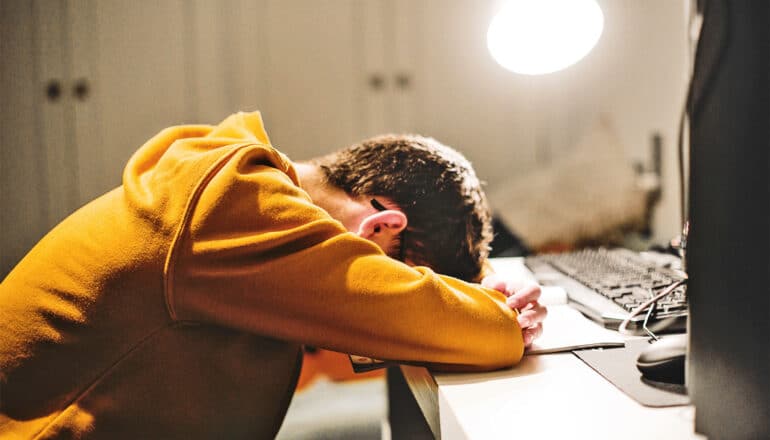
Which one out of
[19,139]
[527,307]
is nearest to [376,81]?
[19,139]

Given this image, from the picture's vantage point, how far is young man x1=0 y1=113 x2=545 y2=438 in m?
0.58

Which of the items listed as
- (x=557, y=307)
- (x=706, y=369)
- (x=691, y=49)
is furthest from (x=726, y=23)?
(x=557, y=307)

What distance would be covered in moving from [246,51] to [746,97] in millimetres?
2180

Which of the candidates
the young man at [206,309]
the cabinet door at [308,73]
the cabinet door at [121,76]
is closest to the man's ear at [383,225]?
the young man at [206,309]

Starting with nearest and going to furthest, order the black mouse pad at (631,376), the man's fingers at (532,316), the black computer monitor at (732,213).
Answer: the black computer monitor at (732,213)
the black mouse pad at (631,376)
the man's fingers at (532,316)

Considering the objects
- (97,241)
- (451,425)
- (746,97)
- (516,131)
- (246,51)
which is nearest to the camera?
(746,97)

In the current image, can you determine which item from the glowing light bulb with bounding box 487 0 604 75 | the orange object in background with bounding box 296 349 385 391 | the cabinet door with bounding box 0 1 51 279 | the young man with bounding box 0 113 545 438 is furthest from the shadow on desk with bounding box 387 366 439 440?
the cabinet door with bounding box 0 1 51 279

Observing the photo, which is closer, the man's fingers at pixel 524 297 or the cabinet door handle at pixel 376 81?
the man's fingers at pixel 524 297

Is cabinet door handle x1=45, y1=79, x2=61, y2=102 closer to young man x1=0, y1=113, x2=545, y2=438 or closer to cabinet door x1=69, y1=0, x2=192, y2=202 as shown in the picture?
cabinet door x1=69, y1=0, x2=192, y2=202

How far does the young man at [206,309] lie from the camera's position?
58 centimetres

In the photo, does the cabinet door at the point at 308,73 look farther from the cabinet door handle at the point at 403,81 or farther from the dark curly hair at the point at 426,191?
the dark curly hair at the point at 426,191

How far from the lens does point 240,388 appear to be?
68cm

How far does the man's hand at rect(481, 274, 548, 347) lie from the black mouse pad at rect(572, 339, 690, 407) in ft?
0.18

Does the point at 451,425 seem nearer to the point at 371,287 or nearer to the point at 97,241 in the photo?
the point at 371,287
